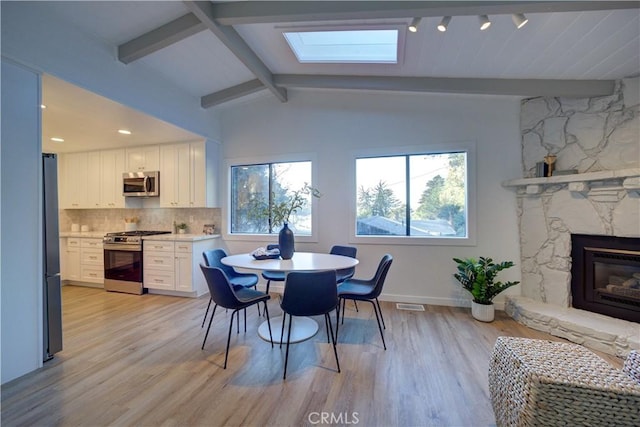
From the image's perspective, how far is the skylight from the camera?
282 centimetres

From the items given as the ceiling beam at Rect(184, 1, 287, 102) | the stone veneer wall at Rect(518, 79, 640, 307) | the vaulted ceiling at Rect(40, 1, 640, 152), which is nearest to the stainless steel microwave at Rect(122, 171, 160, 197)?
the vaulted ceiling at Rect(40, 1, 640, 152)

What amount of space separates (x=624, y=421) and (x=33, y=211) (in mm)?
3921

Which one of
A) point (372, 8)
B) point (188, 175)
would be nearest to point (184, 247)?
point (188, 175)

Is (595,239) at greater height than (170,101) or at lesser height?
lesser

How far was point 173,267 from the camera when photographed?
157 inches

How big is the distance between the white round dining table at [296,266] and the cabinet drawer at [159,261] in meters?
1.77

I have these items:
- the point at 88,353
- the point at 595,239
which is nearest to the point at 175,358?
the point at 88,353

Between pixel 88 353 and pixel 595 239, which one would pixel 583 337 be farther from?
pixel 88 353

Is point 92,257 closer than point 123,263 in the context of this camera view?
No

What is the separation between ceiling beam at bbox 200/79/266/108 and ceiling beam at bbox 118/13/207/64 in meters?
1.30

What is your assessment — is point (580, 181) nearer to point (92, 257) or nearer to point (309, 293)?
point (309, 293)

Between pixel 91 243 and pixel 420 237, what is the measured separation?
536 cm

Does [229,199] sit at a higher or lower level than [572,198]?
higher

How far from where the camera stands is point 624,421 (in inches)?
45.3
